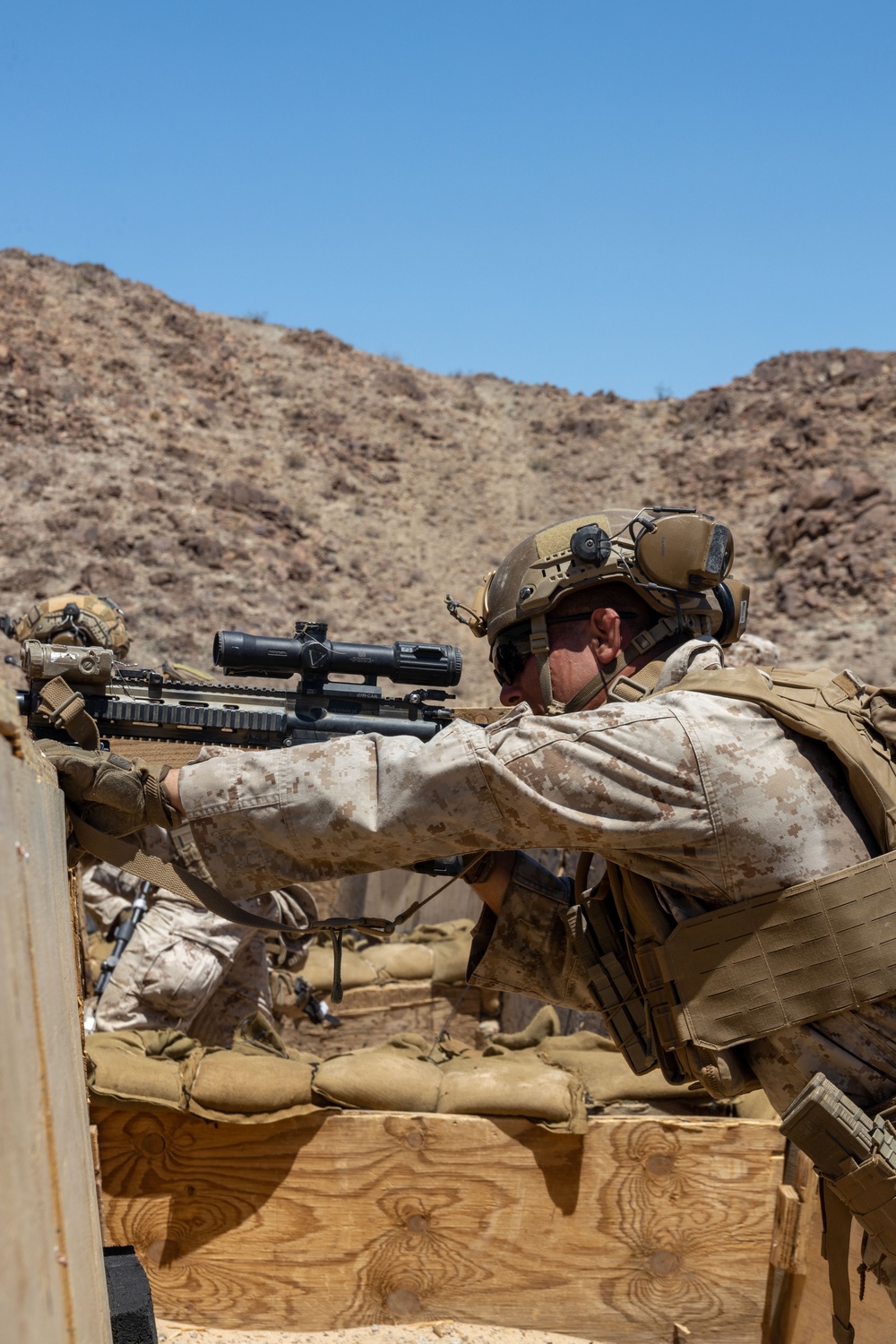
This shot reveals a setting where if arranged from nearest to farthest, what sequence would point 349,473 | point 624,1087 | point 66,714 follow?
1. point 66,714
2. point 624,1087
3. point 349,473

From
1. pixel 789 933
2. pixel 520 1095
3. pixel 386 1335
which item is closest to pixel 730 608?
pixel 789 933

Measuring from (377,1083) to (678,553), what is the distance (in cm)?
179

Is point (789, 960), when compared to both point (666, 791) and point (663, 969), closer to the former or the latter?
point (663, 969)

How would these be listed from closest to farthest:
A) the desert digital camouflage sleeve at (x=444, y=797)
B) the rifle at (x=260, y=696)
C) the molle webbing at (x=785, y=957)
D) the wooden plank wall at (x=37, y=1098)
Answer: the wooden plank wall at (x=37, y=1098) < the desert digital camouflage sleeve at (x=444, y=797) < the molle webbing at (x=785, y=957) < the rifle at (x=260, y=696)

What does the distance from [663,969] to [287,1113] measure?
1341 millimetres

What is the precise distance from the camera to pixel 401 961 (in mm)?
7711

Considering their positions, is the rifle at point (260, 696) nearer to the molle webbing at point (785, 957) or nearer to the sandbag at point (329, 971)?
the molle webbing at point (785, 957)

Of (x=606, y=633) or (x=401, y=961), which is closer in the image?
(x=606, y=633)

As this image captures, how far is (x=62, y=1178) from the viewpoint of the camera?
1419 millimetres

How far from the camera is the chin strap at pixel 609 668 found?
2.91 metres

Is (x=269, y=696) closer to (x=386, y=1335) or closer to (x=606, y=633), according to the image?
(x=606, y=633)

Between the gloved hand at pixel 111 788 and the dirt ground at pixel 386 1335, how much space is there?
1.81 m

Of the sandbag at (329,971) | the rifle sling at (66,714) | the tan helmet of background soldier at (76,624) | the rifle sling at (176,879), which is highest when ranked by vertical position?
the tan helmet of background soldier at (76,624)

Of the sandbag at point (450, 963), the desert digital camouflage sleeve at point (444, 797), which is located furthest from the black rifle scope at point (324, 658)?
the sandbag at point (450, 963)
